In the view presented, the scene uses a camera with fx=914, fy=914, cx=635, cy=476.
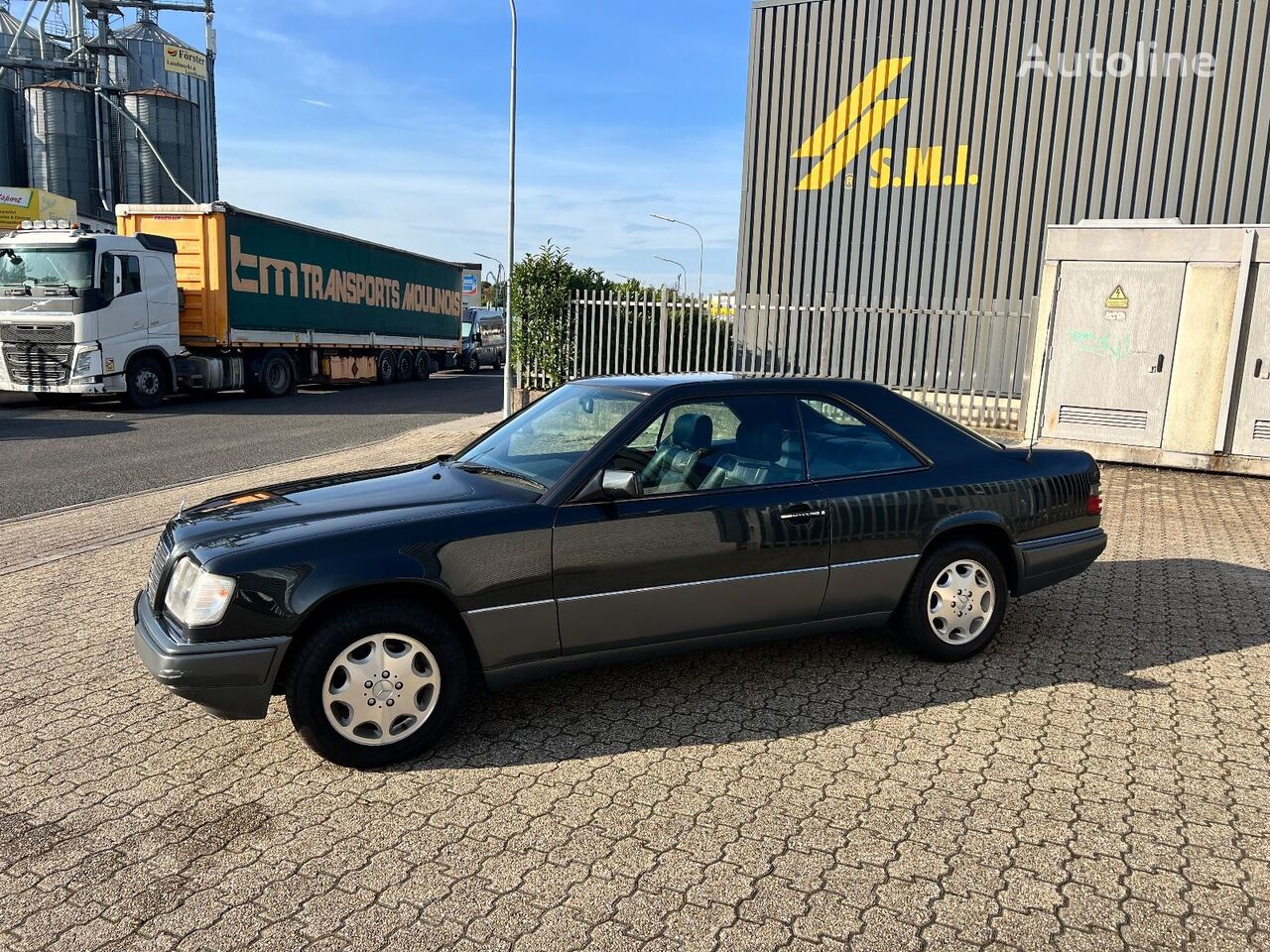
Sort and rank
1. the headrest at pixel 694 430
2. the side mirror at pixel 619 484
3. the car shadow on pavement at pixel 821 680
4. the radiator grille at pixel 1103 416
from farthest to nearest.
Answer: the radiator grille at pixel 1103 416, the headrest at pixel 694 430, the car shadow on pavement at pixel 821 680, the side mirror at pixel 619 484

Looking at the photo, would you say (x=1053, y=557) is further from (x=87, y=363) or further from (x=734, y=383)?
(x=87, y=363)

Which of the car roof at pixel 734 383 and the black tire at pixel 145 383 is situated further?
the black tire at pixel 145 383

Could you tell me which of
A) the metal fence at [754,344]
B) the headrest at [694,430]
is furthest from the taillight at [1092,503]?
the metal fence at [754,344]

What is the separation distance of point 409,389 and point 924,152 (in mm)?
14848

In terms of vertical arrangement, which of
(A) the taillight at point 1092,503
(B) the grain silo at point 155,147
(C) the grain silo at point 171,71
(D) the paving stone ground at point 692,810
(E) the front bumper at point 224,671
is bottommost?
(D) the paving stone ground at point 692,810

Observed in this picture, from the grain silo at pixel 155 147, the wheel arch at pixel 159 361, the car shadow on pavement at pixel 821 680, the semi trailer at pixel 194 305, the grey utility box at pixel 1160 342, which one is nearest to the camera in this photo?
the car shadow on pavement at pixel 821 680

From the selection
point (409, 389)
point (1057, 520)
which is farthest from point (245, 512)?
point (409, 389)

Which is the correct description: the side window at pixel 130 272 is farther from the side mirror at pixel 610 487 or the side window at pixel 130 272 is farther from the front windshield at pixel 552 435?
the side mirror at pixel 610 487

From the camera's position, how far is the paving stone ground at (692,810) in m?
2.60

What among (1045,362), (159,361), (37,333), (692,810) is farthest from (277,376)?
(692,810)

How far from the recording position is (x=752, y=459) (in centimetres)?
412

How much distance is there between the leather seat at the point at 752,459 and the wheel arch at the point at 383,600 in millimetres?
1181

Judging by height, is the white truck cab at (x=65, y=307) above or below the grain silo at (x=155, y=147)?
below

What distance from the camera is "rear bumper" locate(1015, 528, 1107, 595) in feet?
15.1
